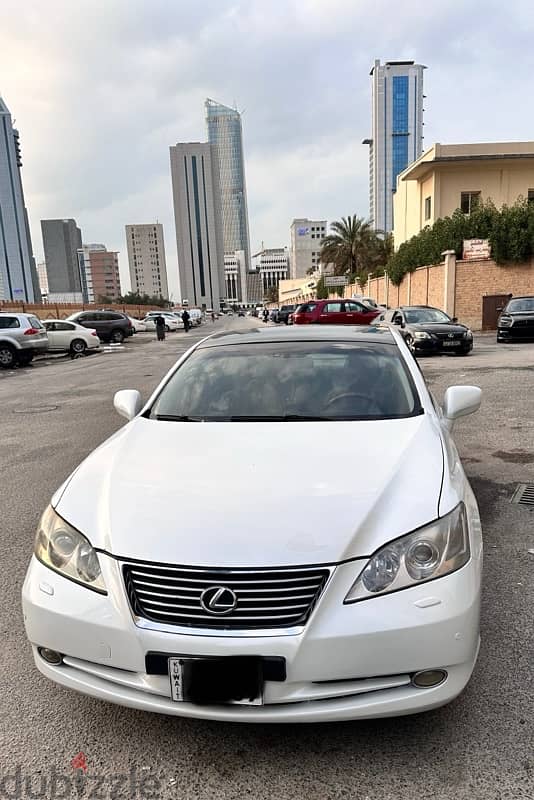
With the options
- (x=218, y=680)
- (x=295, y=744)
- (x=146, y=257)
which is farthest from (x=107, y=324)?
(x=146, y=257)

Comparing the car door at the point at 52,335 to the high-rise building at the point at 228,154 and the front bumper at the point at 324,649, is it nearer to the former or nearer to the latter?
the front bumper at the point at 324,649

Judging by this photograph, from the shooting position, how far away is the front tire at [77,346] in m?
23.4

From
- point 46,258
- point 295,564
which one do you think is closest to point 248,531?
point 295,564

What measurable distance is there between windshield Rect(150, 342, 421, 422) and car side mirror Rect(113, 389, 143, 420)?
260 mm

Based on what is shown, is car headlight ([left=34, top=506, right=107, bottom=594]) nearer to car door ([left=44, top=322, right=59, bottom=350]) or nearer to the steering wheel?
the steering wheel

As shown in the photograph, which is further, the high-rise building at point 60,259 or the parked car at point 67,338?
the high-rise building at point 60,259

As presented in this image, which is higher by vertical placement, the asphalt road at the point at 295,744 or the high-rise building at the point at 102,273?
the high-rise building at the point at 102,273

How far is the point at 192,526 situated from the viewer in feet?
6.77

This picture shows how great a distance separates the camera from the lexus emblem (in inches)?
74.2

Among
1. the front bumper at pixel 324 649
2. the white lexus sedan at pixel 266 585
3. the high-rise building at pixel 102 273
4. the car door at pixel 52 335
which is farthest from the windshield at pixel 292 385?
the high-rise building at pixel 102 273

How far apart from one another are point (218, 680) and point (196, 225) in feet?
552

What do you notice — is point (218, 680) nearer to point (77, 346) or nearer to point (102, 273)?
point (77, 346)

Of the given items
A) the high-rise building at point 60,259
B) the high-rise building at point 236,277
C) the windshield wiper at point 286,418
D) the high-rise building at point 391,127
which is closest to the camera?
the windshield wiper at point 286,418

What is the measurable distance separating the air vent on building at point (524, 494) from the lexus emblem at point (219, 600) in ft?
11.3
